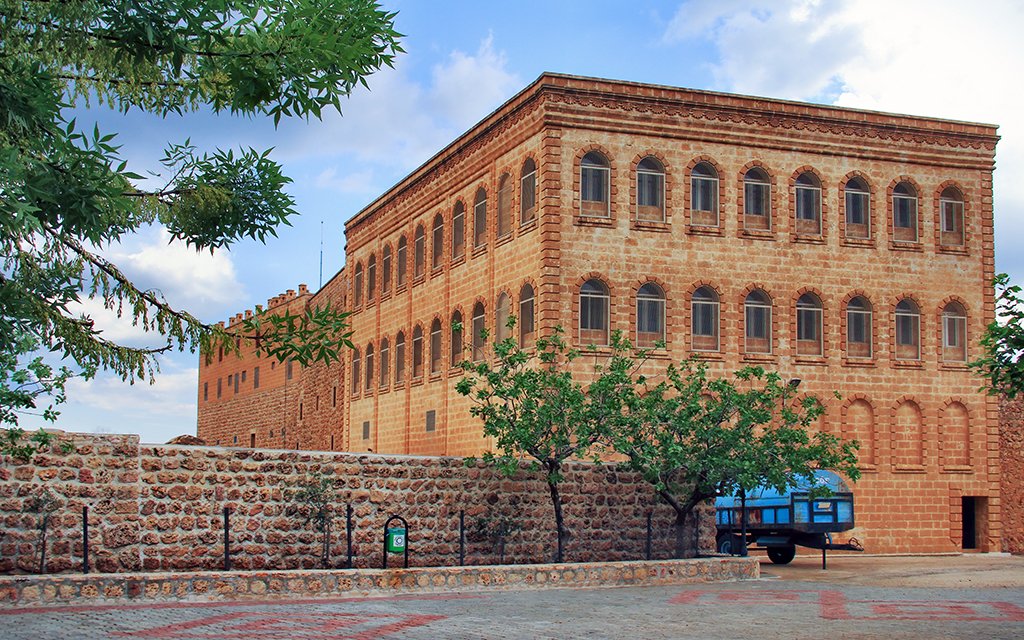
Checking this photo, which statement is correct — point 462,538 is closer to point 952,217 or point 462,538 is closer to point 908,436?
point 908,436

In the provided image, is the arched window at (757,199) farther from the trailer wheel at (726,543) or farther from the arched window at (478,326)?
the trailer wheel at (726,543)

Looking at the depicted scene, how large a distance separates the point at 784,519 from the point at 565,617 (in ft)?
45.0

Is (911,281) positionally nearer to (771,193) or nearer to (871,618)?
(771,193)

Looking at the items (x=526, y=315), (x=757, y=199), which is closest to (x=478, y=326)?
(x=526, y=315)

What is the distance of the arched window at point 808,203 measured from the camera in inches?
1389

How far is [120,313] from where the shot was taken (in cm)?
1477

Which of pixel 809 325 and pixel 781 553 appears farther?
pixel 809 325

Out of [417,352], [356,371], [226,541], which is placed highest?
[417,352]

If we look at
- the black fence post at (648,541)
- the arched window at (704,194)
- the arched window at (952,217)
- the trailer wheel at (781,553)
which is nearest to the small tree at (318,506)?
the black fence post at (648,541)

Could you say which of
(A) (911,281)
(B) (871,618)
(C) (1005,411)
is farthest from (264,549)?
(C) (1005,411)

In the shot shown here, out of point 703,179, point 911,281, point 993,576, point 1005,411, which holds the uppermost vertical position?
point 703,179

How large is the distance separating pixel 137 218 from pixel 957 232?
28.6 m

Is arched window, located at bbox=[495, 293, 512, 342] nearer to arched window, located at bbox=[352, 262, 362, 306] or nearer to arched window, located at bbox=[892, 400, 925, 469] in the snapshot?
arched window, located at bbox=[892, 400, 925, 469]

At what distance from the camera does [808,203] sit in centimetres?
3544
